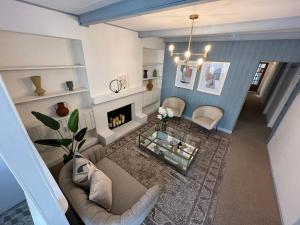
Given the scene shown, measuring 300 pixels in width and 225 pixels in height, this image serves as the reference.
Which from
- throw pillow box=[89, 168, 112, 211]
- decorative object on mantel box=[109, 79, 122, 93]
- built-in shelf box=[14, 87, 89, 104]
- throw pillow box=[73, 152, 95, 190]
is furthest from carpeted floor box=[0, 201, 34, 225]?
decorative object on mantel box=[109, 79, 122, 93]

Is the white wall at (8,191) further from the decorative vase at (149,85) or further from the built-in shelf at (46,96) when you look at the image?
the decorative vase at (149,85)

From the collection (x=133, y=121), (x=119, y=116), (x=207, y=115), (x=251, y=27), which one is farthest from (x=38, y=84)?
(x=207, y=115)

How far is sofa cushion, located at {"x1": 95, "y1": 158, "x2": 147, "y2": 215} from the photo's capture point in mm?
1641

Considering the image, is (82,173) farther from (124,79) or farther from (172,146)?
(124,79)

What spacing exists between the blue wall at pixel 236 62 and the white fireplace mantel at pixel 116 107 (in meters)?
1.78

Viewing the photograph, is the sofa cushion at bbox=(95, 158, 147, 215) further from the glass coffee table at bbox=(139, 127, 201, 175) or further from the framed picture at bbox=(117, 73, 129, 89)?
the framed picture at bbox=(117, 73, 129, 89)

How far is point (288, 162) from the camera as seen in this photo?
94.0 inches

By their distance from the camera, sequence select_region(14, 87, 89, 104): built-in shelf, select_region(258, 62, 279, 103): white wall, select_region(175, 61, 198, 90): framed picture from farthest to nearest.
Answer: select_region(258, 62, 279, 103): white wall, select_region(175, 61, 198, 90): framed picture, select_region(14, 87, 89, 104): built-in shelf

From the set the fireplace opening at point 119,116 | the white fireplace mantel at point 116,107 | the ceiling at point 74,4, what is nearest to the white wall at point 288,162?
the white fireplace mantel at point 116,107

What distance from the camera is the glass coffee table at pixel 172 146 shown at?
2707 mm

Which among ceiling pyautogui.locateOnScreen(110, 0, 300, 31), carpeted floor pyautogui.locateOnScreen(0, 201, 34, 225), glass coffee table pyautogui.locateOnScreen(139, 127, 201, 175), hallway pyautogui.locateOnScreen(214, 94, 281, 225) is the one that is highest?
ceiling pyautogui.locateOnScreen(110, 0, 300, 31)

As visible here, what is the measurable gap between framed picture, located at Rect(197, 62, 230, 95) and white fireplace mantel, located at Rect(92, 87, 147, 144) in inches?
78.6

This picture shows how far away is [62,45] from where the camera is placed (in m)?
2.45

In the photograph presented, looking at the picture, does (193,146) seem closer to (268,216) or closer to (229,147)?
(229,147)
